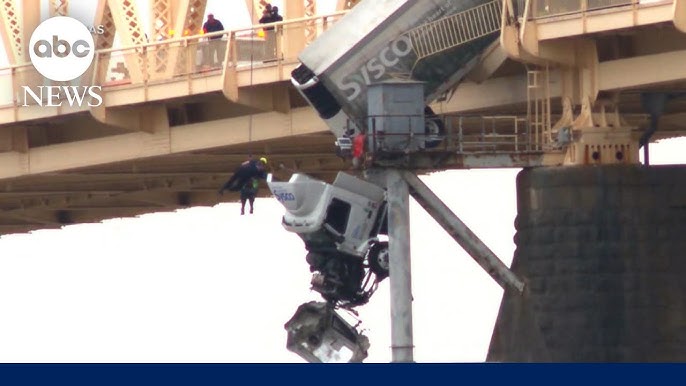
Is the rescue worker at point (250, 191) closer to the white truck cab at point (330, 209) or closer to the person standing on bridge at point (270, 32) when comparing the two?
the person standing on bridge at point (270, 32)

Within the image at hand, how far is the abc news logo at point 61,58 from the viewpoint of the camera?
9412 centimetres

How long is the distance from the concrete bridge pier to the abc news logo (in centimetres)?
1535

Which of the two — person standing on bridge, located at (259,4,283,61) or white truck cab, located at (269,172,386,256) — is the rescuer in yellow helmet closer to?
person standing on bridge, located at (259,4,283,61)

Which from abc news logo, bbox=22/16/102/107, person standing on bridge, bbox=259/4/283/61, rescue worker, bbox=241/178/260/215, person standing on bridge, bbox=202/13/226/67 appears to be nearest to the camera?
rescue worker, bbox=241/178/260/215

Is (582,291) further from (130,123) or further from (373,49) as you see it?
(130,123)

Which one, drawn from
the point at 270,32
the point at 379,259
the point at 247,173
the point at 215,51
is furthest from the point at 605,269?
the point at 215,51

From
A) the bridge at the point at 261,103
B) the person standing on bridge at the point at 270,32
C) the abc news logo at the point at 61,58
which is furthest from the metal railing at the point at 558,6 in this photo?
the abc news logo at the point at 61,58

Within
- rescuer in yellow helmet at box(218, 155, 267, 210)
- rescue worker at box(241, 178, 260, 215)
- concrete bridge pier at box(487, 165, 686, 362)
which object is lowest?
concrete bridge pier at box(487, 165, 686, 362)

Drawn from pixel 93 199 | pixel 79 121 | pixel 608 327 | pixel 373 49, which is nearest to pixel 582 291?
pixel 608 327

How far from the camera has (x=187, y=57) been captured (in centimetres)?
9062

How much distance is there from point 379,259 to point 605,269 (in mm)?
4994

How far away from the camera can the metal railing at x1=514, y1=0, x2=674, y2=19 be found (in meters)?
79.8

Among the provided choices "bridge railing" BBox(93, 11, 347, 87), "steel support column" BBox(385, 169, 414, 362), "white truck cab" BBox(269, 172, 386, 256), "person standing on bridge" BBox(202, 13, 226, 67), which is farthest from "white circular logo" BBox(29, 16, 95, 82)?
"steel support column" BBox(385, 169, 414, 362)

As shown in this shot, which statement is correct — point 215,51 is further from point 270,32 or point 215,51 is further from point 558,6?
point 558,6
